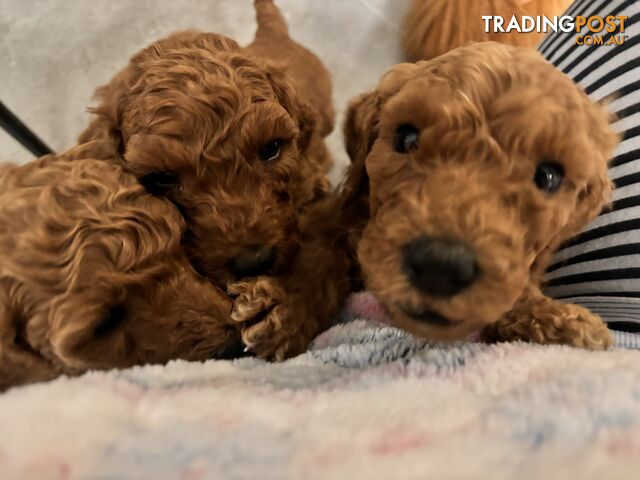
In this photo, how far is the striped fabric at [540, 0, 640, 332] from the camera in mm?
1598

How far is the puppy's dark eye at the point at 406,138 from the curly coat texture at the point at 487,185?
12mm

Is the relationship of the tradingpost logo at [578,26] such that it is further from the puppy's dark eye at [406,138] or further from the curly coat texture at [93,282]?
the curly coat texture at [93,282]

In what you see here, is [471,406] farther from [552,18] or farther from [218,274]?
[552,18]

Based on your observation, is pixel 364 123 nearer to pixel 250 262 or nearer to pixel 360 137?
pixel 360 137

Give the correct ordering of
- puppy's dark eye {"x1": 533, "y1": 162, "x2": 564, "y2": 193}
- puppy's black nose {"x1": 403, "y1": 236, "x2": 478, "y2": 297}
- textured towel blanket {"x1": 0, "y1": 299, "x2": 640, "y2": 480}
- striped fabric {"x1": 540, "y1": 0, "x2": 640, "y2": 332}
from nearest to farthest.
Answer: textured towel blanket {"x1": 0, "y1": 299, "x2": 640, "y2": 480}
puppy's black nose {"x1": 403, "y1": 236, "x2": 478, "y2": 297}
puppy's dark eye {"x1": 533, "y1": 162, "x2": 564, "y2": 193}
striped fabric {"x1": 540, "y1": 0, "x2": 640, "y2": 332}

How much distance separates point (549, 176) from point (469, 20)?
68.1 inches

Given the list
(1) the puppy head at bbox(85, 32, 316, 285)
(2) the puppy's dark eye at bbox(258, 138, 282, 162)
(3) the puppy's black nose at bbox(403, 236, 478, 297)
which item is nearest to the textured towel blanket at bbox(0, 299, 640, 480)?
(3) the puppy's black nose at bbox(403, 236, 478, 297)

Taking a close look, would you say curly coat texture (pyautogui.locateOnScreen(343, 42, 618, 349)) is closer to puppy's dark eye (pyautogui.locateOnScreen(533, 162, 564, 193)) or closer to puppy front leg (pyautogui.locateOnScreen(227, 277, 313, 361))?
puppy's dark eye (pyautogui.locateOnScreen(533, 162, 564, 193))

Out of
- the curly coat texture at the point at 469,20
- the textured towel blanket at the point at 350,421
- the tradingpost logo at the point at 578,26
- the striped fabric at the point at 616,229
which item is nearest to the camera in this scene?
the textured towel blanket at the point at 350,421

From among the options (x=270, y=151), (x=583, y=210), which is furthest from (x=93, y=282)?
(x=583, y=210)

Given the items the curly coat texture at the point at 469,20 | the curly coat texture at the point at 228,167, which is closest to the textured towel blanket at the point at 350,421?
the curly coat texture at the point at 228,167

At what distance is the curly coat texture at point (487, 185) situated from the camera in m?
1.08

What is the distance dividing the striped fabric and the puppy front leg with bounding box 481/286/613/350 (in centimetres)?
29

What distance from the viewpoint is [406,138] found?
4.39 ft
